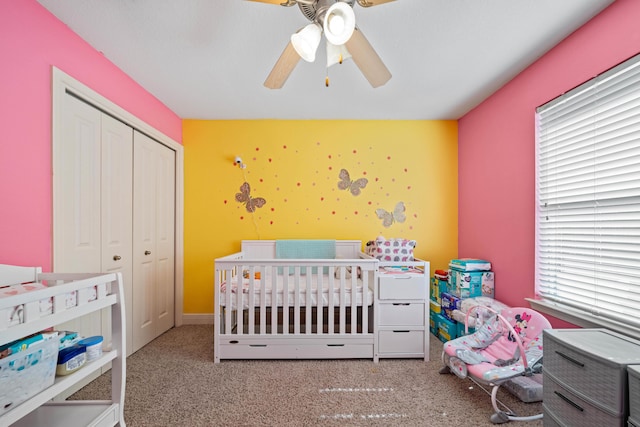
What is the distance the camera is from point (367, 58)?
149 cm

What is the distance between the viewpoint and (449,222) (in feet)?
10.8

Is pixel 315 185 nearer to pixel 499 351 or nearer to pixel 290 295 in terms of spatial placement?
pixel 290 295

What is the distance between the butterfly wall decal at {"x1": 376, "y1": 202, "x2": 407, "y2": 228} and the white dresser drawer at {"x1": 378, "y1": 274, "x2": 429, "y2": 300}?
1.01 metres

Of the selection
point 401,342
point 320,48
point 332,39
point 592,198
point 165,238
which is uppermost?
point 320,48

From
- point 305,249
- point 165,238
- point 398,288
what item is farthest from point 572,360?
point 165,238

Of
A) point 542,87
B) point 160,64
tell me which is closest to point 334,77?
point 160,64

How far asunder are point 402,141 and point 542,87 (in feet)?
4.53

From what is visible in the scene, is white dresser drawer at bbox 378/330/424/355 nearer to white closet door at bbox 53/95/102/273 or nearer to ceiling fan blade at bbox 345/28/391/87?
ceiling fan blade at bbox 345/28/391/87

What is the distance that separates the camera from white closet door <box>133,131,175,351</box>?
8.22ft

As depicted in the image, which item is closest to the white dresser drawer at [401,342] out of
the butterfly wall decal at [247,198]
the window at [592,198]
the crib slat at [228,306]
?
the window at [592,198]

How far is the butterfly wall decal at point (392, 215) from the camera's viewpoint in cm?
327

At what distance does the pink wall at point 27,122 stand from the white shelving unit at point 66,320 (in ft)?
0.72

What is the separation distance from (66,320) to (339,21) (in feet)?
5.28

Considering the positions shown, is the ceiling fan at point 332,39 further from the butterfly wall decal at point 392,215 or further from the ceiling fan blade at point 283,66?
the butterfly wall decal at point 392,215
